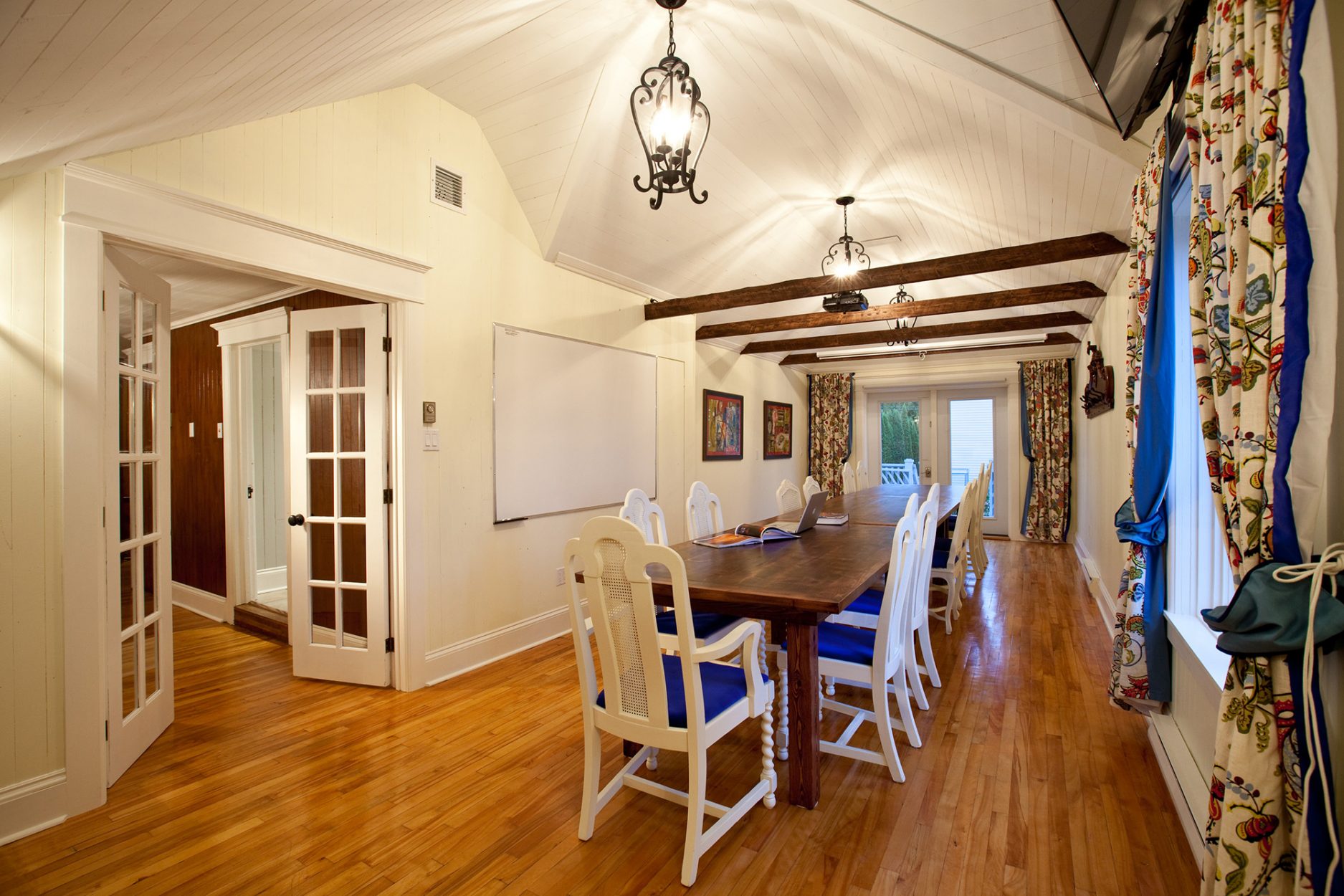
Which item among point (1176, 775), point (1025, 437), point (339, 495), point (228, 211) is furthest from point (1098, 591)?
point (228, 211)

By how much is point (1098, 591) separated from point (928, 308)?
254 cm

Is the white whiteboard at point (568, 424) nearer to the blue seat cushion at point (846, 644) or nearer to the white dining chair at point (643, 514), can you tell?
the white dining chair at point (643, 514)

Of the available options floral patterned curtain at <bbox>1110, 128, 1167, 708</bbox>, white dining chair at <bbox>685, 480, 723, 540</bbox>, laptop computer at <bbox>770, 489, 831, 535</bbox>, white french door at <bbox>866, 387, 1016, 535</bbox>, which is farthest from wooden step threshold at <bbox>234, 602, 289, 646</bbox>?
white french door at <bbox>866, 387, 1016, 535</bbox>

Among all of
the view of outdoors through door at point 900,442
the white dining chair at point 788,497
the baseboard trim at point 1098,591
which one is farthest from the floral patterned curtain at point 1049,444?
the white dining chair at point 788,497

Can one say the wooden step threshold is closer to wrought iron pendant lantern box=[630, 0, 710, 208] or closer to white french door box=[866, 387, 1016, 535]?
wrought iron pendant lantern box=[630, 0, 710, 208]

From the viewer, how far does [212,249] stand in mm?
2385

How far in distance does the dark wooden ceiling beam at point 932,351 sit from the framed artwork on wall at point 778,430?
671mm

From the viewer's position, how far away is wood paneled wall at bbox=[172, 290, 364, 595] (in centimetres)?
441

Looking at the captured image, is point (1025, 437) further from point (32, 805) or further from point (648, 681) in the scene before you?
point (32, 805)

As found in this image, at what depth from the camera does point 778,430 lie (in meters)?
8.09

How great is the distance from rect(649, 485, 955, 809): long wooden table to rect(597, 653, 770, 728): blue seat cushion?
0.19 meters

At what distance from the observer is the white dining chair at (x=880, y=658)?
2.13 metres

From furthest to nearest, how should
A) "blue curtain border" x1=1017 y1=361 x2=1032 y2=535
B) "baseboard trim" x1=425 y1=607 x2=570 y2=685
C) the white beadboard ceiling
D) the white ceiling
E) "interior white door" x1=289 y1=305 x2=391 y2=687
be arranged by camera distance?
1. "blue curtain border" x1=1017 y1=361 x2=1032 y2=535
2. the white ceiling
3. "baseboard trim" x1=425 y1=607 x2=570 y2=685
4. "interior white door" x1=289 y1=305 x2=391 y2=687
5. the white beadboard ceiling

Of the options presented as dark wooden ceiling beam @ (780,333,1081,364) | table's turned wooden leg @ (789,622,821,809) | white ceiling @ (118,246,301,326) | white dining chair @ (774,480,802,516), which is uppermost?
dark wooden ceiling beam @ (780,333,1081,364)
